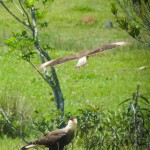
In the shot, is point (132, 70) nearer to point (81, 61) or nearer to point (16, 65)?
point (16, 65)

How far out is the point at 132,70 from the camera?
67.7ft

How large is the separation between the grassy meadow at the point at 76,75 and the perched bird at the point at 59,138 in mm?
2107

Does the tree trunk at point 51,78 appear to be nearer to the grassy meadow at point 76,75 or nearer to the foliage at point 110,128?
the grassy meadow at point 76,75

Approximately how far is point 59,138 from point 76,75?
40.7ft

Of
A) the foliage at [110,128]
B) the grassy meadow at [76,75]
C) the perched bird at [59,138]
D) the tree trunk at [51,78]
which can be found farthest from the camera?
the grassy meadow at [76,75]

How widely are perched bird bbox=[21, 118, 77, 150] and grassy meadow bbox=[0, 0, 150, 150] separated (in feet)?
6.91

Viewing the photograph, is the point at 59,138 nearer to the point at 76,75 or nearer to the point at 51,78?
the point at 51,78

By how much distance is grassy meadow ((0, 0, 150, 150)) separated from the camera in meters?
15.2

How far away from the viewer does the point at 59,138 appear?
7.79 meters

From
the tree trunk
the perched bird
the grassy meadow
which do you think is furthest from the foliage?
the grassy meadow

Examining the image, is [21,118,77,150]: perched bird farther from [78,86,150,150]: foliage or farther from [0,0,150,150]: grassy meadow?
Result: [0,0,150,150]: grassy meadow

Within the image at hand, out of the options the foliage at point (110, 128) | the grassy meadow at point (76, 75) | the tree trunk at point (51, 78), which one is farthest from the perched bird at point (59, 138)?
the tree trunk at point (51, 78)

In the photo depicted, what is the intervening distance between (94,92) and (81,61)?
43.5 feet

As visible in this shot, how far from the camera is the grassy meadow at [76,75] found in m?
15.2
